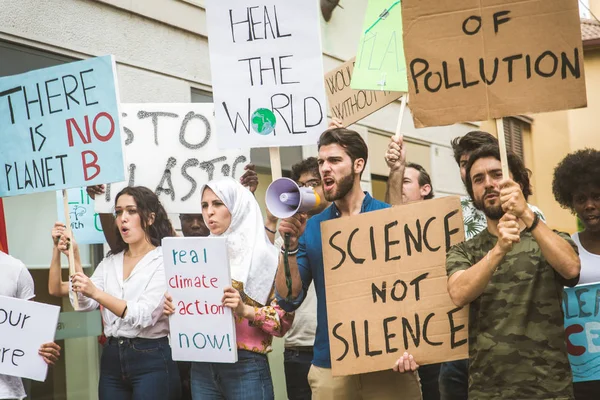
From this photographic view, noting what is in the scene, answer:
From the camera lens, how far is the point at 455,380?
461 cm

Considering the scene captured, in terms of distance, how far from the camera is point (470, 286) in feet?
10.6

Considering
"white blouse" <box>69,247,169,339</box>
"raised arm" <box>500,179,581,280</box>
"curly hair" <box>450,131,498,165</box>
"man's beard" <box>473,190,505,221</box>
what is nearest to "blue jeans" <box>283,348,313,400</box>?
"white blouse" <box>69,247,169,339</box>

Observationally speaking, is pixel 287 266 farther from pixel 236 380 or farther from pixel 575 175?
pixel 575 175

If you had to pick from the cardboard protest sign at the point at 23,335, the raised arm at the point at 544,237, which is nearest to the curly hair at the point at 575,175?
the raised arm at the point at 544,237

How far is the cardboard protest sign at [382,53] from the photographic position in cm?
489

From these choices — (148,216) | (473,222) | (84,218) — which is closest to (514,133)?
(84,218)

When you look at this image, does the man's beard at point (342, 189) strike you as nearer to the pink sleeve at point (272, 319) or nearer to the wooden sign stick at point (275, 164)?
the wooden sign stick at point (275, 164)

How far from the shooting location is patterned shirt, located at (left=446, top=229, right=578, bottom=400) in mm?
3225

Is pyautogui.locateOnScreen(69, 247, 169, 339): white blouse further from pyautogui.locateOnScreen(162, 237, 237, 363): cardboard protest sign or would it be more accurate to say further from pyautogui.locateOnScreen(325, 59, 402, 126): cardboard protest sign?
pyautogui.locateOnScreen(325, 59, 402, 126): cardboard protest sign

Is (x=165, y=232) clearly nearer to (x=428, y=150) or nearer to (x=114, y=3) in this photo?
(x=114, y=3)

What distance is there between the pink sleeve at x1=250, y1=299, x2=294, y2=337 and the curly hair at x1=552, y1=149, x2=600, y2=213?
1.64 m

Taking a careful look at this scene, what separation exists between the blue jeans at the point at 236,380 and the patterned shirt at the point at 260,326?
0.04m

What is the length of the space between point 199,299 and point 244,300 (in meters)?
0.24

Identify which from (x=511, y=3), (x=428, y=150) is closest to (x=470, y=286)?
(x=511, y=3)
